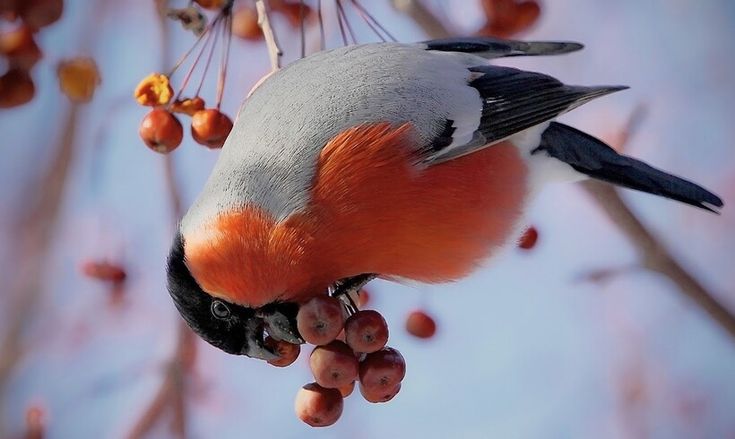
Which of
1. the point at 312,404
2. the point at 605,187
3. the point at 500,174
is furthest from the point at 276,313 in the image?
the point at 605,187

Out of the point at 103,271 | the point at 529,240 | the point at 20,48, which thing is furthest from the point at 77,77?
the point at 529,240

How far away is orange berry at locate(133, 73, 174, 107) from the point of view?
3.87 feet

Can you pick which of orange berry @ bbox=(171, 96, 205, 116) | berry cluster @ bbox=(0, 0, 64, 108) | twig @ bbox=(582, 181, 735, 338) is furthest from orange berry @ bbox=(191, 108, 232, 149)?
twig @ bbox=(582, 181, 735, 338)

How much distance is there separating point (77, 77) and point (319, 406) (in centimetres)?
65

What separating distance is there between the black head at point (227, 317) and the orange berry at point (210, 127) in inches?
6.7

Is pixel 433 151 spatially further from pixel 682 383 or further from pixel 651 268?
pixel 682 383

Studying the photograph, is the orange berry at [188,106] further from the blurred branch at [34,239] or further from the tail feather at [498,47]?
the blurred branch at [34,239]

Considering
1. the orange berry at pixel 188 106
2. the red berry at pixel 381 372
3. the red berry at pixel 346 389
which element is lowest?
the red berry at pixel 346 389

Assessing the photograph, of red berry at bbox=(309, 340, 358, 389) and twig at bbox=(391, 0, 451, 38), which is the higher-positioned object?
twig at bbox=(391, 0, 451, 38)

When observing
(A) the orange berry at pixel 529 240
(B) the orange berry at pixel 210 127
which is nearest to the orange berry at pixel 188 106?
(B) the orange berry at pixel 210 127

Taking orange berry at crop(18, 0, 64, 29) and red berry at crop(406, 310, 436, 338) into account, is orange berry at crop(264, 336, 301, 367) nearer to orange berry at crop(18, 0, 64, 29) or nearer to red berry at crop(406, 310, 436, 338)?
red berry at crop(406, 310, 436, 338)

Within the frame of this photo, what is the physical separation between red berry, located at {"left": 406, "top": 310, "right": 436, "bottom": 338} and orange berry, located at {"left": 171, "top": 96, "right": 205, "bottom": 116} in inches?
20.8

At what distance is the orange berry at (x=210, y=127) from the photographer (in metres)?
1.16

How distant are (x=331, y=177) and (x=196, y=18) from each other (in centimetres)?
29
